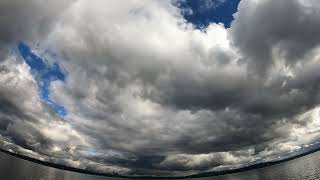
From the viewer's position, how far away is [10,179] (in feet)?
575

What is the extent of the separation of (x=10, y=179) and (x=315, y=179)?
197m

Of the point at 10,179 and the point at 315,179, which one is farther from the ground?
the point at 10,179

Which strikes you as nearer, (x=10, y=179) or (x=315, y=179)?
(x=315, y=179)

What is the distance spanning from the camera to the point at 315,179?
16000cm
